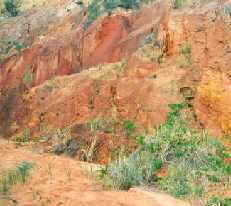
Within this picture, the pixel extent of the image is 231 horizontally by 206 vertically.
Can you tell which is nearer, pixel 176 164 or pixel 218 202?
pixel 218 202

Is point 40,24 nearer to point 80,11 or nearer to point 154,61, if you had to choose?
point 80,11

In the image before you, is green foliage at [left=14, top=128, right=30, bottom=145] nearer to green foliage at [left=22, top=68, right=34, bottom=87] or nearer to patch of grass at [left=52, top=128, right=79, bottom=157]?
patch of grass at [left=52, top=128, right=79, bottom=157]

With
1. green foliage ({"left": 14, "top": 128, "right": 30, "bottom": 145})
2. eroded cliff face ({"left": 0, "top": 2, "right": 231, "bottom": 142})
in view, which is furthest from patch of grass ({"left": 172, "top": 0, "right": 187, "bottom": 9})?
green foliage ({"left": 14, "top": 128, "right": 30, "bottom": 145})

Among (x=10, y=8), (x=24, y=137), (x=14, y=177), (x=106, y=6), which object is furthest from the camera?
(x=10, y=8)

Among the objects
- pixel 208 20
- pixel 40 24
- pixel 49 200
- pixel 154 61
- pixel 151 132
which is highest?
pixel 40 24

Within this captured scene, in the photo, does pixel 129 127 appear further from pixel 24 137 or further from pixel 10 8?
pixel 10 8

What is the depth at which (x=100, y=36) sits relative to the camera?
1973 centimetres

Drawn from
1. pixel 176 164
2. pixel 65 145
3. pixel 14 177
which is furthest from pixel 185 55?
pixel 14 177

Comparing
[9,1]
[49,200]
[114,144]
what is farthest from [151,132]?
Result: [9,1]

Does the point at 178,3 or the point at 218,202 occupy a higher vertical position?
the point at 178,3

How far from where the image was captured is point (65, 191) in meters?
7.56

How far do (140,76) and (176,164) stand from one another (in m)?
3.96

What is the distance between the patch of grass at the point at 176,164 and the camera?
8305 millimetres

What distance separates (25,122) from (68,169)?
25.8 feet
